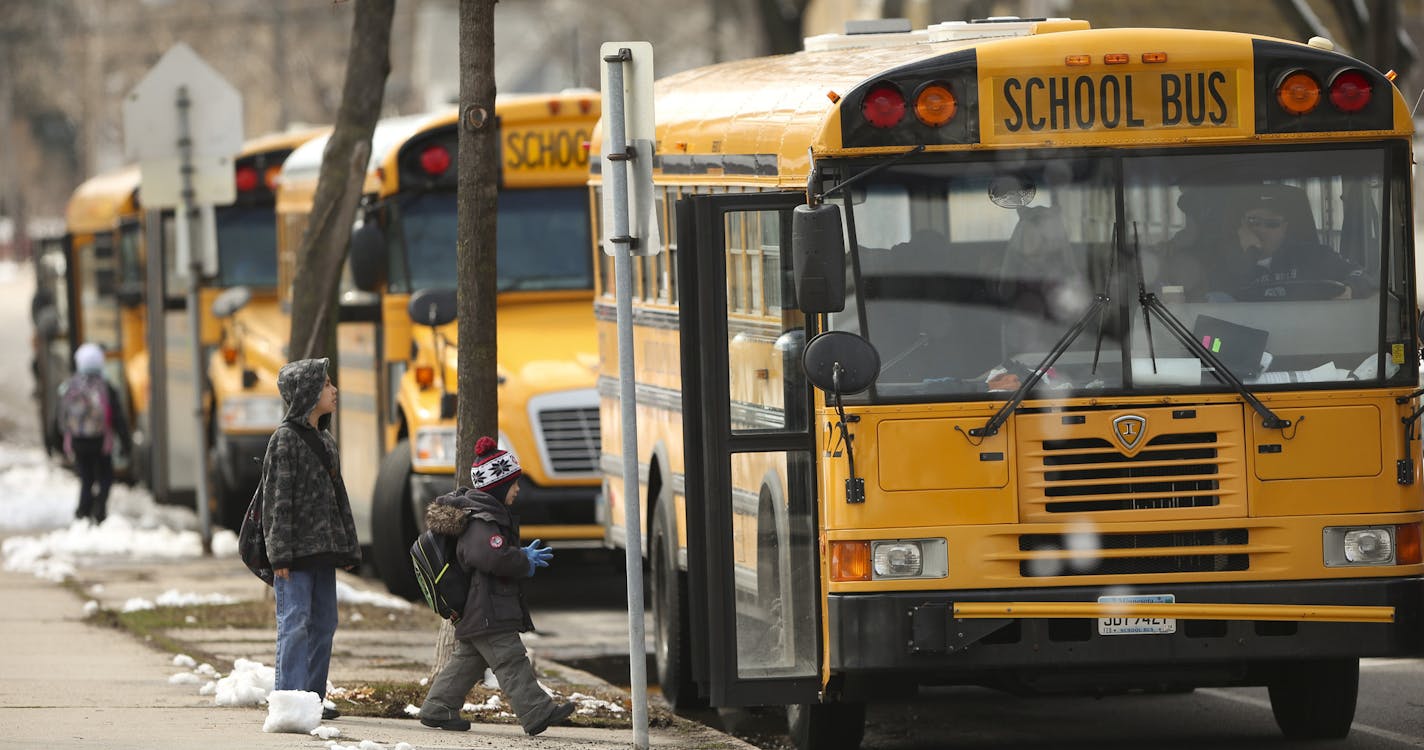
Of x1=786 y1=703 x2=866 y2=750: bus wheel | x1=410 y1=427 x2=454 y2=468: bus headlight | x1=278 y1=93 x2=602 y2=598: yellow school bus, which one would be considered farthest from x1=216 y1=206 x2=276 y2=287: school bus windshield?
x1=786 y1=703 x2=866 y2=750: bus wheel

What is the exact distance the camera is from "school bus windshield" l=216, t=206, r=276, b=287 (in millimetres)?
19625

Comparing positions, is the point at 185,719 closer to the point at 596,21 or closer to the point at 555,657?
the point at 555,657

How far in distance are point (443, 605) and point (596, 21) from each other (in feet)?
209

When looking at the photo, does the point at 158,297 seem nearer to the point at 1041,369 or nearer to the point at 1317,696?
the point at 1317,696

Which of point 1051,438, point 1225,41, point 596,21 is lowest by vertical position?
point 1051,438

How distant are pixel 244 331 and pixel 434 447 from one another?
4.97 metres

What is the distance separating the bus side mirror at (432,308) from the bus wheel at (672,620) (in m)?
3.35

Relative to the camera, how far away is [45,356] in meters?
28.0

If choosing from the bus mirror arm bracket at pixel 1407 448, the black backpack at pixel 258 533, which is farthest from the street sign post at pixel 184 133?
the bus mirror arm bracket at pixel 1407 448

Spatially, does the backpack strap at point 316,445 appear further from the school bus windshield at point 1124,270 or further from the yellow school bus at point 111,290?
the yellow school bus at point 111,290

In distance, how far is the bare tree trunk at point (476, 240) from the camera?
1024 cm

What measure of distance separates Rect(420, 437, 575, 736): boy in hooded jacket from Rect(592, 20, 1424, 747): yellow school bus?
94 cm

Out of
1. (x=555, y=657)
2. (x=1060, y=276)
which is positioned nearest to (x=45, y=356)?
(x=555, y=657)

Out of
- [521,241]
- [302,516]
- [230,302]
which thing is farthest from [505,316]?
[302,516]
